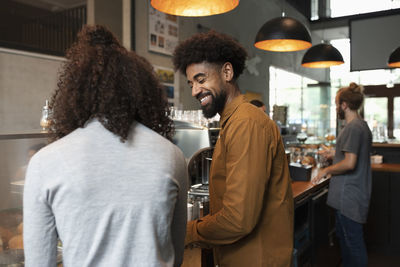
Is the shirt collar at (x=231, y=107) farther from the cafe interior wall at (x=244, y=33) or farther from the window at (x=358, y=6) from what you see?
the window at (x=358, y=6)

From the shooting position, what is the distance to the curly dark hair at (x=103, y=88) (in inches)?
33.6

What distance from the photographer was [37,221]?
80cm

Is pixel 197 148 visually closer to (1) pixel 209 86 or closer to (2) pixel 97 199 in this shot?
(1) pixel 209 86

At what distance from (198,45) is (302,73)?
954 centimetres

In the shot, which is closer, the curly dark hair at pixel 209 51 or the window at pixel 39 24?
the curly dark hair at pixel 209 51

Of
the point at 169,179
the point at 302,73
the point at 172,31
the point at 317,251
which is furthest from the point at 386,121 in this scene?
the point at 169,179

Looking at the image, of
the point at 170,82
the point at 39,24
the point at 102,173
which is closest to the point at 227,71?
the point at 102,173

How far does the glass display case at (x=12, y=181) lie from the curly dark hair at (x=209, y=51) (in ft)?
2.04

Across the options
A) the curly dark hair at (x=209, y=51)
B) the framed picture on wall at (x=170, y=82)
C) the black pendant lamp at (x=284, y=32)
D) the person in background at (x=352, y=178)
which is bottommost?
the person in background at (x=352, y=178)

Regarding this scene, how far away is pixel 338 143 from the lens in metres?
2.95

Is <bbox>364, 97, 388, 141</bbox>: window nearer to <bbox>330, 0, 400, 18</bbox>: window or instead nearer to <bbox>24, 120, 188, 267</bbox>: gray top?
<bbox>330, 0, 400, 18</bbox>: window

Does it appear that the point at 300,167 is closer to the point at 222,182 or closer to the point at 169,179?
the point at 222,182

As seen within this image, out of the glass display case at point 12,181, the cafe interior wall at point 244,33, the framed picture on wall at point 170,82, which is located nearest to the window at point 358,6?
the cafe interior wall at point 244,33

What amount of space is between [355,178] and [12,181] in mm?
2489
